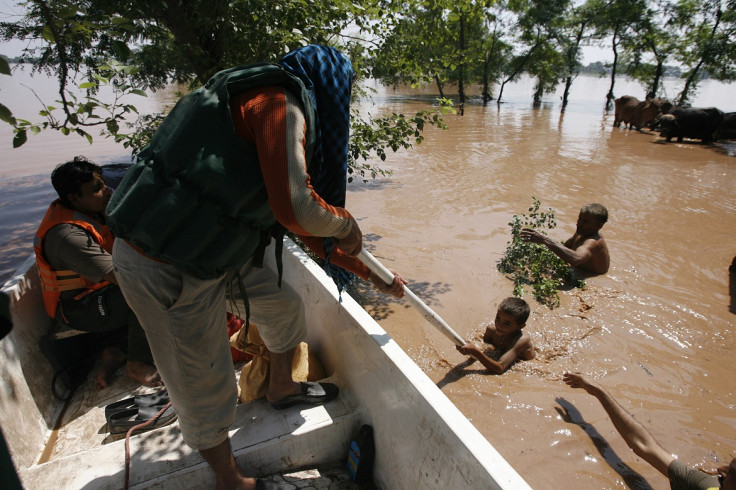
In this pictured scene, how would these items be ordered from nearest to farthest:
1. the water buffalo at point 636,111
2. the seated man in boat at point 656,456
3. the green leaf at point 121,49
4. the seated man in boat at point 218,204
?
the seated man in boat at point 218,204
the green leaf at point 121,49
the seated man in boat at point 656,456
the water buffalo at point 636,111

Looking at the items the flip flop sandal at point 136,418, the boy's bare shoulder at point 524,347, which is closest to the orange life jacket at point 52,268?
the flip flop sandal at point 136,418

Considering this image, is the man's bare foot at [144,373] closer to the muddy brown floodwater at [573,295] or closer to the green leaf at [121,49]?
the green leaf at [121,49]

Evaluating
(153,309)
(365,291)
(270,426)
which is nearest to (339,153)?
(153,309)

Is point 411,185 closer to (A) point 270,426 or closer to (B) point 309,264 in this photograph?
(B) point 309,264

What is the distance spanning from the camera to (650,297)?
4520mm

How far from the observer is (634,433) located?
2467 millimetres

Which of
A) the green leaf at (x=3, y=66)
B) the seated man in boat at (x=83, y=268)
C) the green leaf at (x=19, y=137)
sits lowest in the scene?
the seated man in boat at (x=83, y=268)

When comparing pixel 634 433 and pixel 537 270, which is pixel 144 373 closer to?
pixel 634 433

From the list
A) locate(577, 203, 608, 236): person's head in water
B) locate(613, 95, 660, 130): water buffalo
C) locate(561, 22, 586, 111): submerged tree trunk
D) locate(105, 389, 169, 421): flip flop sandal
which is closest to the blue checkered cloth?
locate(105, 389, 169, 421): flip flop sandal

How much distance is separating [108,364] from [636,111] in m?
20.5

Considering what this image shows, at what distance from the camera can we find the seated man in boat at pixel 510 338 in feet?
10.8

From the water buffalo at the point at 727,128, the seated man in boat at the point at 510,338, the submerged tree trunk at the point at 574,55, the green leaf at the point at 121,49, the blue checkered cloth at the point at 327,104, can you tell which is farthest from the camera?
the submerged tree trunk at the point at 574,55

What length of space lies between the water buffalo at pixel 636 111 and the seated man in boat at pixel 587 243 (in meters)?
15.8

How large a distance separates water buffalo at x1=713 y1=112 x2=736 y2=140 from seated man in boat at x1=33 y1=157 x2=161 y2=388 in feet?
64.0
